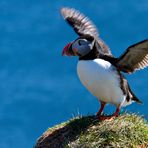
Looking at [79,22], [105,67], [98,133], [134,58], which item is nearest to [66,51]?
[105,67]

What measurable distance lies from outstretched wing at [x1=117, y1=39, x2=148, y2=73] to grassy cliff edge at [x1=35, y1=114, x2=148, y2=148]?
2.19 ft

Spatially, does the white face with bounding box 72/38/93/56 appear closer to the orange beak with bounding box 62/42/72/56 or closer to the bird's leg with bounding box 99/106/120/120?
the orange beak with bounding box 62/42/72/56

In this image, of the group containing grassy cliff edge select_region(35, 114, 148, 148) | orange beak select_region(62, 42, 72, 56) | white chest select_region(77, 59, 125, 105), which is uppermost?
orange beak select_region(62, 42, 72, 56)

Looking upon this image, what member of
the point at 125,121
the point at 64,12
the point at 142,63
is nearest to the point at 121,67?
the point at 142,63

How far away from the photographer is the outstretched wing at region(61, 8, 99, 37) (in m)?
10.2

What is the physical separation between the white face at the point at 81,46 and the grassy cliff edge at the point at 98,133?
80 centimetres

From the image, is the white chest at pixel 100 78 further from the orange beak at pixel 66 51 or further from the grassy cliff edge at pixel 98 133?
the grassy cliff edge at pixel 98 133

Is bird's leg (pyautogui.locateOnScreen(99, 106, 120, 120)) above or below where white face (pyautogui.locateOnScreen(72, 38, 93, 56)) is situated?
below

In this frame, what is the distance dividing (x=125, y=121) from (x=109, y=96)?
521 mm

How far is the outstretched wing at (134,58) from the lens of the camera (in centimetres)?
880

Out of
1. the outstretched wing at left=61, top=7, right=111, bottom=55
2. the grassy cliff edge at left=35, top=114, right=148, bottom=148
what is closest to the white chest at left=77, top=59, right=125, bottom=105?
the grassy cliff edge at left=35, top=114, right=148, bottom=148

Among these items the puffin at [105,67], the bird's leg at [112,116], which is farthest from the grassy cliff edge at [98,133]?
the puffin at [105,67]

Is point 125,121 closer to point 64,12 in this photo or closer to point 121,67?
point 121,67

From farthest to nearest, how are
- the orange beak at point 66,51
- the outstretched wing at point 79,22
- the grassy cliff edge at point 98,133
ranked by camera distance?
1. the outstretched wing at point 79,22
2. the orange beak at point 66,51
3. the grassy cliff edge at point 98,133
